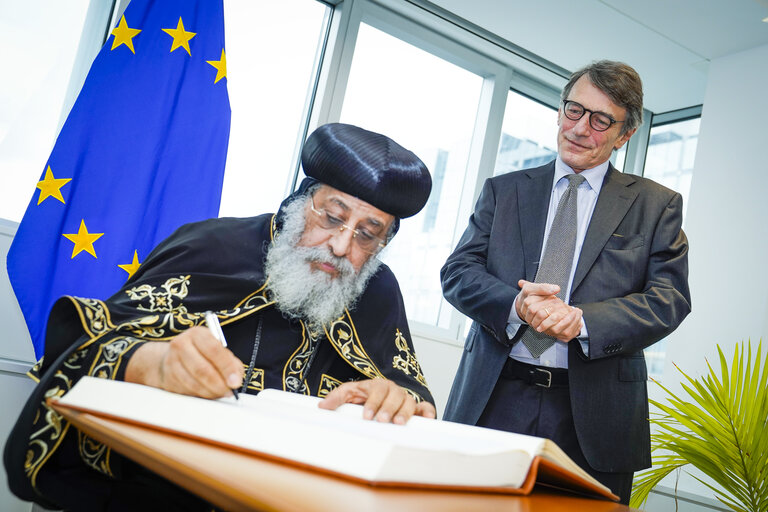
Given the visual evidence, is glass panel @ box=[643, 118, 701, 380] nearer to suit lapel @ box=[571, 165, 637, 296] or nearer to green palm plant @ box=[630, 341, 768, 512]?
green palm plant @ box=[630, 341, 768, 512]

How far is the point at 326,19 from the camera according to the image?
5.05 metres

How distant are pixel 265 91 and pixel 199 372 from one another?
399cm

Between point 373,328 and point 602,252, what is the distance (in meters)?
1.01

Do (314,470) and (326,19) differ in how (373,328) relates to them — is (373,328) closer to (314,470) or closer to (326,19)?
(314,470)

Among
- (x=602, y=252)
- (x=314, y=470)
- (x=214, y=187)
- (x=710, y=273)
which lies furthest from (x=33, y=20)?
(x=710, y=273)

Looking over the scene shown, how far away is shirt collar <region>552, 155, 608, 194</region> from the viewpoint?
270cm

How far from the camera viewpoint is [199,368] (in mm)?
1031

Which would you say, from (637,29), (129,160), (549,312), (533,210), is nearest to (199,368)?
(549,312)

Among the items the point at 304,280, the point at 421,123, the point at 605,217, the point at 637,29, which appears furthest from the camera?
the point at 421,123

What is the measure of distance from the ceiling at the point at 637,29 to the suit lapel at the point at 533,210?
257 centimetres

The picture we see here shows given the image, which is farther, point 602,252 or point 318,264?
point 602,252

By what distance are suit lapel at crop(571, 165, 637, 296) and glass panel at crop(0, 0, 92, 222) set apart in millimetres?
3032

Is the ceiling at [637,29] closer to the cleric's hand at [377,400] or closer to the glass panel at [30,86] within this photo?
the glass panel at [30,86]

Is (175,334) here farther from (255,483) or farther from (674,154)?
(674,154)
